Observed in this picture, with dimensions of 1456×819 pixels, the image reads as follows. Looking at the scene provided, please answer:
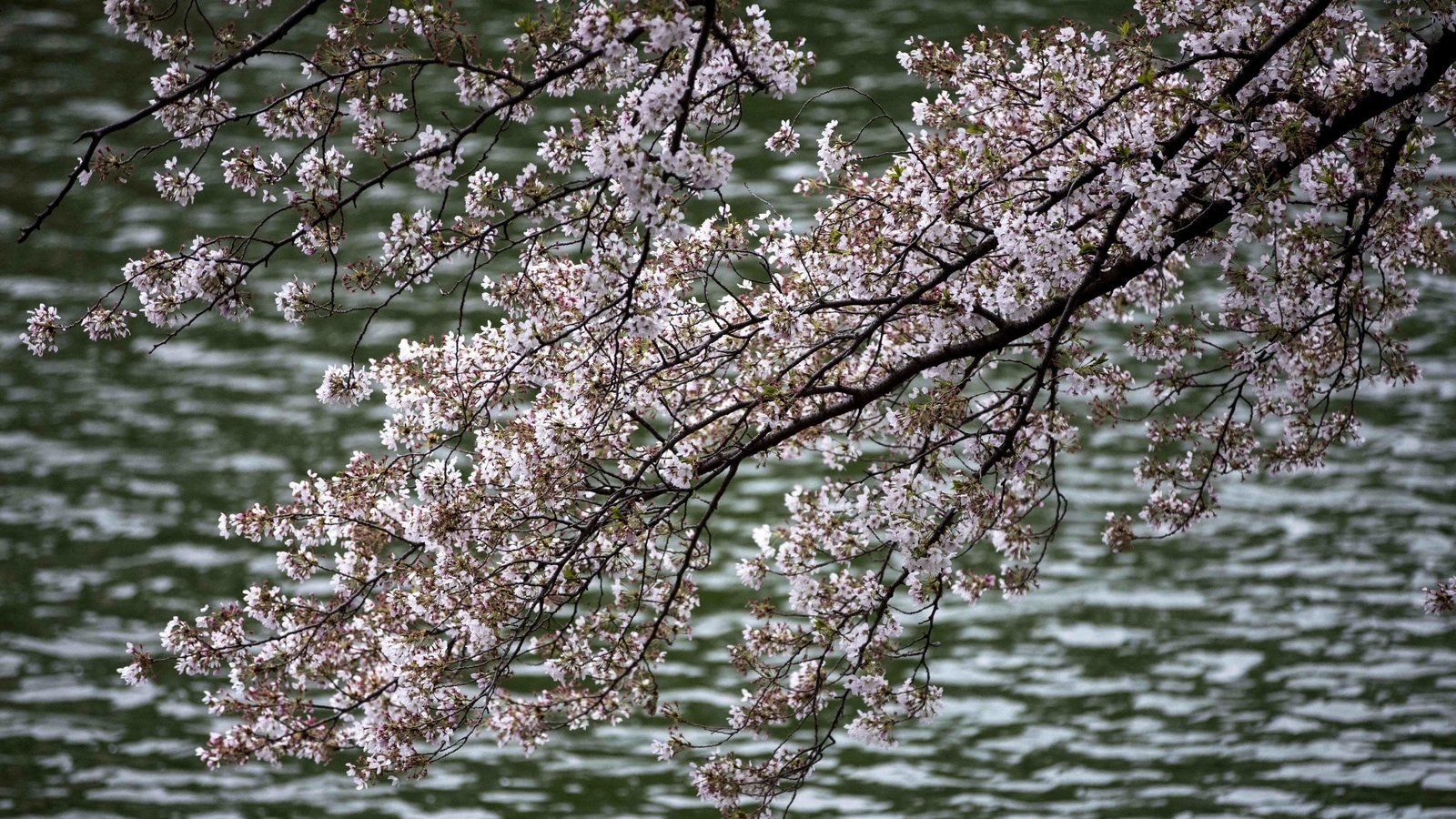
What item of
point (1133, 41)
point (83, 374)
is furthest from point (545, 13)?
point (83, 374)

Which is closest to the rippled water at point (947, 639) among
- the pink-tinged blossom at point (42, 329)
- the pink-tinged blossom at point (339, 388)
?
the pink-tinged blossom at point (339, 388)

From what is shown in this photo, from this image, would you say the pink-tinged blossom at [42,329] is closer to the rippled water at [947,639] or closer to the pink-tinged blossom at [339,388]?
the pink-tinged blossom at [339,388]

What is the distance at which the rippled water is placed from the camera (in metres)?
9.87

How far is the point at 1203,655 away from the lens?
35.7ft

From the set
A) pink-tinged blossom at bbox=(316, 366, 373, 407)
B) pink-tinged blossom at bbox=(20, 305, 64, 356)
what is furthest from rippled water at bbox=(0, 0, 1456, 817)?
pink-tinged blossom at bbox=(20, 305, 64, 356)

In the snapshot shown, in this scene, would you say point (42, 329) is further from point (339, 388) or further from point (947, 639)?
point (947, 639)

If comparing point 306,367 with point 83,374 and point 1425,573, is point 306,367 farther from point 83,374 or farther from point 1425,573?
point 1425,573

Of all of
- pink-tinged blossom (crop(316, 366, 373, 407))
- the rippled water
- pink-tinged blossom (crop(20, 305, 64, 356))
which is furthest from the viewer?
the rippled water

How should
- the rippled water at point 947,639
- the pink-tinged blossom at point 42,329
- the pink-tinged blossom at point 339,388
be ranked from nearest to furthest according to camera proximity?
the pink-tinged blossom at point 42,329 → the pink-tinged blossom at point 339,388 → the rippled water at point 947,639

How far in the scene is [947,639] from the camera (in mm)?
11406

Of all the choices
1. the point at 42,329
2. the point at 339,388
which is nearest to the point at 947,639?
the point at 339,388

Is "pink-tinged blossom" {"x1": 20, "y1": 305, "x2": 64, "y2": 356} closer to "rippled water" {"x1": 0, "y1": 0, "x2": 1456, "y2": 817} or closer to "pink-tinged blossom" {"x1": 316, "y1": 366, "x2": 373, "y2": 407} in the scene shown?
"pink-tinged blossom" {"x1": 316, "y1": 366, "x2": 373, "y2": 407}

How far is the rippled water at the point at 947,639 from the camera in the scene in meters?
9.87

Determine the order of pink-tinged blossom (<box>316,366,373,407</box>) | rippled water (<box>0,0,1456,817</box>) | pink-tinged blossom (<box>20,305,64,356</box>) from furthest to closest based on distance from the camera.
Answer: rippled water (<box>0,0,1456,817</box>)
pink-tinged blossom (<box>316,366,373,407</box>)
pink-tinged blossom (<box>20,305,64,356</box>)
